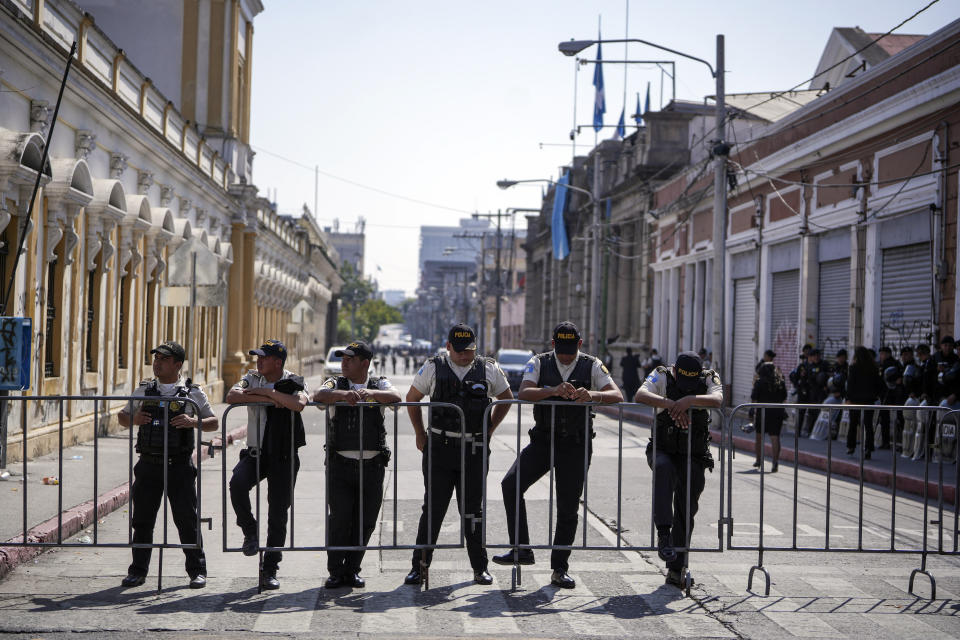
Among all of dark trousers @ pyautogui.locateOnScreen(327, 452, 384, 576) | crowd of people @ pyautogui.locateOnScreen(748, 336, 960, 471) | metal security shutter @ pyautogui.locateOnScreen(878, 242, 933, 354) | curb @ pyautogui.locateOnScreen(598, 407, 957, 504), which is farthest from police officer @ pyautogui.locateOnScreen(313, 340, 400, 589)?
metal security shutter @ pyautogui.locateOnScreen(878, 242, 933, 354)

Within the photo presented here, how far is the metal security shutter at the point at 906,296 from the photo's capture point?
18641 mm

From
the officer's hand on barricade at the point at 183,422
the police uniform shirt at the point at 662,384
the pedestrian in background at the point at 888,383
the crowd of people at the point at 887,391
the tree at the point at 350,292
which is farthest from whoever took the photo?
the tree at the point at 350,292

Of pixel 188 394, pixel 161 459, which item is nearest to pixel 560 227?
pixel 188 394

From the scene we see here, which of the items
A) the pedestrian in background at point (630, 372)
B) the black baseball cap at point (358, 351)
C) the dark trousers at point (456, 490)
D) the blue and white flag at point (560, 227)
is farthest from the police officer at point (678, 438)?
the blue and white flag at point (560, 227)

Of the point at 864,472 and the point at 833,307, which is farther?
the point at 833,307

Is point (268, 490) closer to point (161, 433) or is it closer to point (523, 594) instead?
point (161, 433)

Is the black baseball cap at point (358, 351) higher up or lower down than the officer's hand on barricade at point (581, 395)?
higher up

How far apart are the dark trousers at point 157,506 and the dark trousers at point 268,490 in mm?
313

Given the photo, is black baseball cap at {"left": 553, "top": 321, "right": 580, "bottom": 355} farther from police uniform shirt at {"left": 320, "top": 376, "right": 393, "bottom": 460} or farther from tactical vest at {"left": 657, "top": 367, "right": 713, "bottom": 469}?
police uniform shirt at {"left": 320, "top": 376, "right": 393, "bottom": 460}

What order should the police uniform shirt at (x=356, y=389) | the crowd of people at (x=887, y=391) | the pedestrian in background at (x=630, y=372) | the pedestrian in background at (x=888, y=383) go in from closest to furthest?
the police uniform shirt at (x=356, y=389) < the crowd of people at (x=887, y=391) < the pedestrian in background at (x=888, y=383) < the pedestrian in background at (x=630, y=372)

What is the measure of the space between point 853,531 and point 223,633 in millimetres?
6332

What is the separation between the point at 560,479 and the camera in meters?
7.57

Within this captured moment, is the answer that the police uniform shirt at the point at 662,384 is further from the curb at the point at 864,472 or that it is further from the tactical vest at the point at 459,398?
the curb at the point at 864,472

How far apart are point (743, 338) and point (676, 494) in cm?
2319
